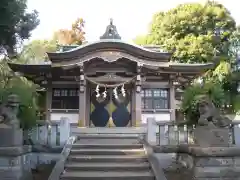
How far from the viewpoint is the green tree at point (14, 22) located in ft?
40.9

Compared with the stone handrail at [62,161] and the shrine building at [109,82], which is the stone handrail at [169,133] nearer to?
the stone handrail at [62,161]

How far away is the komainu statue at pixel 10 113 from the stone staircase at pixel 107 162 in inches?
74.6

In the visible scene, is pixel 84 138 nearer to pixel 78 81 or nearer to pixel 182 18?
pixel 78 81

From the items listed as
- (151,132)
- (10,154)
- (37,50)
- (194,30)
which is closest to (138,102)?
(151,132)

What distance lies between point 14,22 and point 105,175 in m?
8.66

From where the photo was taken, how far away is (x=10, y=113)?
7938 mm

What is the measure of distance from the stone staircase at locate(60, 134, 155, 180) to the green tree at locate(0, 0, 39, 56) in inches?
242

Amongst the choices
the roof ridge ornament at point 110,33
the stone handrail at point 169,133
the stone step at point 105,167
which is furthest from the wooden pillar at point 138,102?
the stone step at point 105,167

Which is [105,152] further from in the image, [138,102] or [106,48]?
[106,48]

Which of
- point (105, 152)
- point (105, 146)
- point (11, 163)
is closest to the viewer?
point (11, 163)

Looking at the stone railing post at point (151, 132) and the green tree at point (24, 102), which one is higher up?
the green tree at point (24, 102)

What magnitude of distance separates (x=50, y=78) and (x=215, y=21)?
707 inches

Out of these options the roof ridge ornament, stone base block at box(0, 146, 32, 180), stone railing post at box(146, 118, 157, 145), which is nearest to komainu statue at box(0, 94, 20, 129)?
stone base block at box(0, 146, 32, 180)

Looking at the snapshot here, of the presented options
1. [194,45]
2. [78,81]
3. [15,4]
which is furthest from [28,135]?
[194,45]
